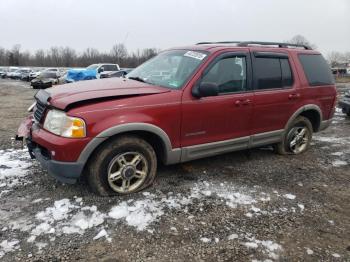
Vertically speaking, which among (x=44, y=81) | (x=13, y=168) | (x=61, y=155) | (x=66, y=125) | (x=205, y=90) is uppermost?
(x=205, y=90)

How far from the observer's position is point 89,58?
322ft

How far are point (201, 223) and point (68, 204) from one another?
5.13ft

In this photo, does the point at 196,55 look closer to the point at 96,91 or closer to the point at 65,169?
the point at 96,91

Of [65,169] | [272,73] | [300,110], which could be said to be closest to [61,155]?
[65,169]

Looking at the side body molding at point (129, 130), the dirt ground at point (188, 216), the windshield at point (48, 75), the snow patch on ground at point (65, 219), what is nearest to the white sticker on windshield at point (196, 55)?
the side body molding at point (129, 130)

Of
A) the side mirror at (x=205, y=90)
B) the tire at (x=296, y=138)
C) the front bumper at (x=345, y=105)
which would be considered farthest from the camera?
the front bumper at (x=345, y=105)

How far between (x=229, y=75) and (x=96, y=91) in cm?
193

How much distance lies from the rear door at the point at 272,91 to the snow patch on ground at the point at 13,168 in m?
3.47

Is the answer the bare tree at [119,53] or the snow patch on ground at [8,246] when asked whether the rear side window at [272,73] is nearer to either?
the snow patch on ground at [8,246]

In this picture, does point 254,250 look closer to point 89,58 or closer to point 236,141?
point 236,141

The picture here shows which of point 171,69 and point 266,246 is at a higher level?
point 171,69

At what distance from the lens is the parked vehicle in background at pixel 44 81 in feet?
89.8

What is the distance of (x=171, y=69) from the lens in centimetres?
500

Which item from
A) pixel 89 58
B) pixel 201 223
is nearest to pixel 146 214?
pixel 201 223
